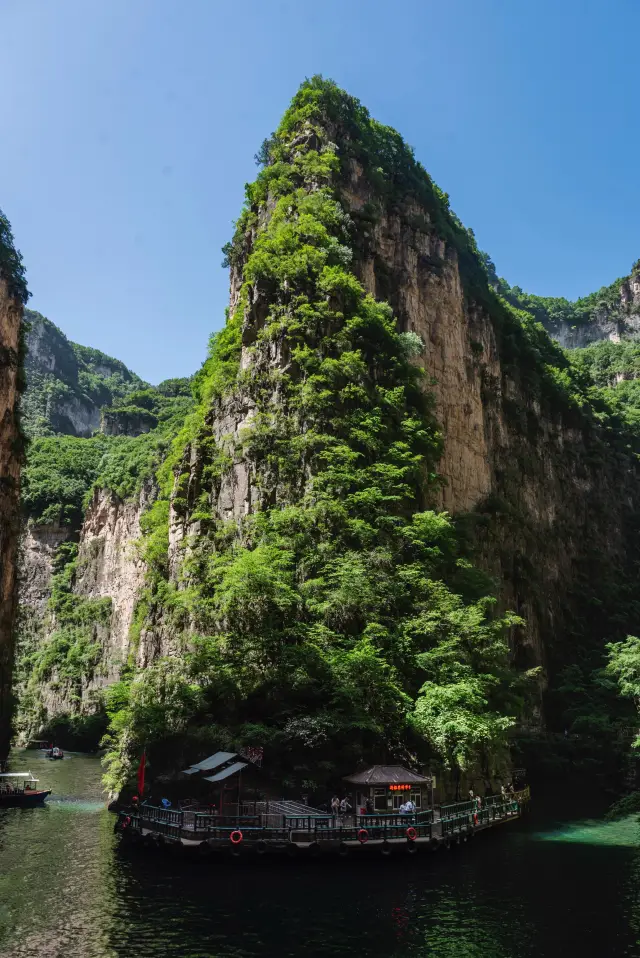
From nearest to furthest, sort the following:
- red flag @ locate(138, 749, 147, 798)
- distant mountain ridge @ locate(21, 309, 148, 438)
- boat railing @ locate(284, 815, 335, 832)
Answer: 1. boat railing @ locate(284, 815, 335, 832)
2. red flag @ locate(138, 749, 147, 798)
3. distant mountain ridge @ locate(21, 309, 148, 438)

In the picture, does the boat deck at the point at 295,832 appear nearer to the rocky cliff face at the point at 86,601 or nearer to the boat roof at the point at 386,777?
the boat roof at the point at 386,777

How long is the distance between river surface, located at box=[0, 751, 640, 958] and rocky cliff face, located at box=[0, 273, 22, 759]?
2086 centimetres

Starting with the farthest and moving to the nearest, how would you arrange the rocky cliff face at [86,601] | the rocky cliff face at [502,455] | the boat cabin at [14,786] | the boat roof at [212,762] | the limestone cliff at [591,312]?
the limestone cliff at [591,312]
the rocky cliff face at [86,601]
the rocky cliff face at [502,455]
the boat cabin at [14,786]
the boat roof at [212,762]

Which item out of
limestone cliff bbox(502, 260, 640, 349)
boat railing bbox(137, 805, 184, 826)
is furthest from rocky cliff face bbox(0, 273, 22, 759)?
limestone cliff bbox(502, 260, 640, 349)

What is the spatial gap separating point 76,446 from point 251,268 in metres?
67.8

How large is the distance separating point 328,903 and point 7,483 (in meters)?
36.3

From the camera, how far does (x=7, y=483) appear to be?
155ft

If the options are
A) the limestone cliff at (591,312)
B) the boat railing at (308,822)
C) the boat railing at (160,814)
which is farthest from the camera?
the limestone cliff at (591,312)

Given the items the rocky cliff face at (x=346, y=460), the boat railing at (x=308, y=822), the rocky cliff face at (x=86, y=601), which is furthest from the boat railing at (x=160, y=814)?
the rocky cliff face at (x=86, y=601)

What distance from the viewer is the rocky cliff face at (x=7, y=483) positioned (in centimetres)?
4638

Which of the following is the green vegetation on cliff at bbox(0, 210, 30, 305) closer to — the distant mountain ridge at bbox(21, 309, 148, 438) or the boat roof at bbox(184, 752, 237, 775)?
the boat roof at bbox(184, 752, 237, 775)

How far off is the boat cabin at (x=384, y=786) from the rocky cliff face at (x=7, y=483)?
92.1 feet

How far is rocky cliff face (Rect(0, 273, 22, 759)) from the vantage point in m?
46.4

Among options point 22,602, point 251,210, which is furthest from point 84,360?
point 251,210
